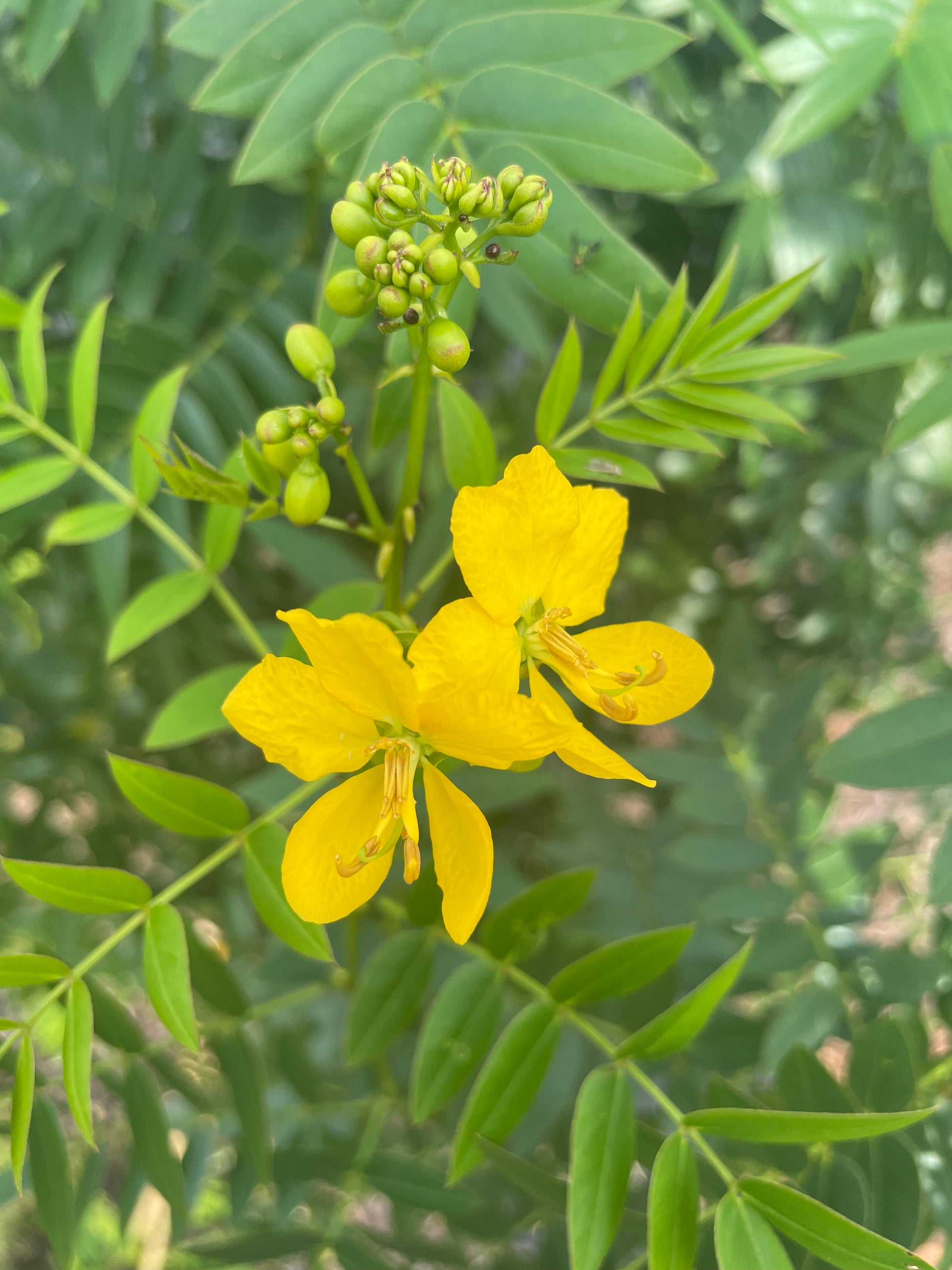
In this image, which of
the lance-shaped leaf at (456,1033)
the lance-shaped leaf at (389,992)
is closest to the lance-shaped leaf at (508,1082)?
the lance-shaped leaf at (456,1033)

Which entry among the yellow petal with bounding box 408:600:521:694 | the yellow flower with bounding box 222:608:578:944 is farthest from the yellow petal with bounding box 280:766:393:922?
the yellow petal with bounding box 408:600:521:694

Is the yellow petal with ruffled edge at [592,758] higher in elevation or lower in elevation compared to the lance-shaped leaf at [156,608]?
higher

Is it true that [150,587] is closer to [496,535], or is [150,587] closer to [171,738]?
[171,738]

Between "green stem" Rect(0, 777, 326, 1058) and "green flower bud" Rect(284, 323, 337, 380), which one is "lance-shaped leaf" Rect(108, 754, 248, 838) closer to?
"green stem" Rect(0, 777, 326, 1058)

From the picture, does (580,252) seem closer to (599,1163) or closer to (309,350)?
(309,350)

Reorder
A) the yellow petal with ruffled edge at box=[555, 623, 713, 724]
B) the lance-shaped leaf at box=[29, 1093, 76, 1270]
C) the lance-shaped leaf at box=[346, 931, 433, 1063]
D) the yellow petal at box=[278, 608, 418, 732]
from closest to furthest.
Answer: the yellow petal at box=[278, 608, 418, 732]
the yellow petal with ruffled edge at box=[555, 623, 713, 724]
the lance-shaped leaf at box=[29, 1093, 76, 1270]
the lance-shaped leaf at box=[346, 931, 433, 1063]

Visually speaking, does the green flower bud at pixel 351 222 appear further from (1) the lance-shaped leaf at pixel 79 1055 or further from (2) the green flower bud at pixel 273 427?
(1) the lance-shaped leaf at pixel 79 1055
